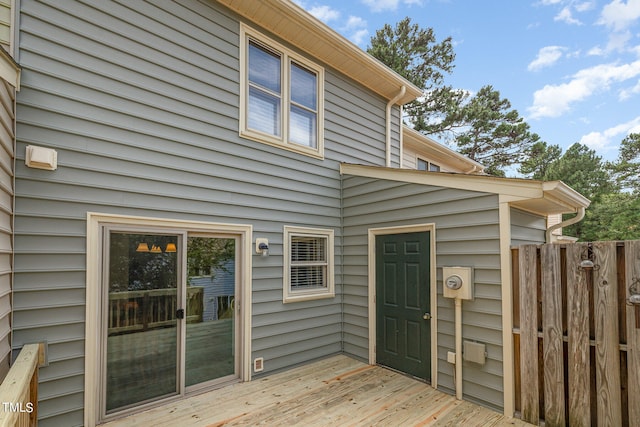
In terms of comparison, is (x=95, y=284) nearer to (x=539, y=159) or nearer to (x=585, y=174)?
(x=539, y=159)

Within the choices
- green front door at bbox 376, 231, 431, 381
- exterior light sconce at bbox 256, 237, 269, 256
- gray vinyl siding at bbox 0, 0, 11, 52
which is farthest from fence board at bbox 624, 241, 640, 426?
gray vinyl siding at bbox 0, 0, 11, 52

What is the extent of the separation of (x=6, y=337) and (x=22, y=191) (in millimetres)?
1152

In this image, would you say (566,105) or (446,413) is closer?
(446,413)

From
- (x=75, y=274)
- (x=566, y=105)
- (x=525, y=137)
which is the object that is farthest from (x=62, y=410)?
(x=566, y=105)

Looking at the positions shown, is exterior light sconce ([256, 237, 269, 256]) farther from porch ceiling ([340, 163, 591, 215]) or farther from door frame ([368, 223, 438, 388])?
porch ceiling ([340, 163, 591, 215])

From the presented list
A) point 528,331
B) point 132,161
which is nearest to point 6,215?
point 132,161

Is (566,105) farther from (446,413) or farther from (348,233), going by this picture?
(446,413)

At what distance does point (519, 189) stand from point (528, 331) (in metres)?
1.46

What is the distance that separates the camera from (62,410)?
8.86 ft

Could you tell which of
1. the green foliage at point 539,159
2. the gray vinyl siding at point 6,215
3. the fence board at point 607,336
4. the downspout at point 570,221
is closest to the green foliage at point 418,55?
the green foliage at point 539,159

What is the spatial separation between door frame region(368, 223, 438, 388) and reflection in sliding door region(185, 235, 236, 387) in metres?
2.03

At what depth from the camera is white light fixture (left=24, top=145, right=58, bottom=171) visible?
2.61m

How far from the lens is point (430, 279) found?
4008mm

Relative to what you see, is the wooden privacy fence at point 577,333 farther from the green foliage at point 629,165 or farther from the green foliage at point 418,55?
the green foliage at point 629,165
